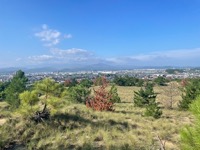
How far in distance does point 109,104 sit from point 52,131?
45.0 ft

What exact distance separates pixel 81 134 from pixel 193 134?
43.5 ft

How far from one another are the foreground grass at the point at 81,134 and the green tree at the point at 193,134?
33.6ft

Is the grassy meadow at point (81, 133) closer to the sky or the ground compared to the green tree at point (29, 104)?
closer to the ground

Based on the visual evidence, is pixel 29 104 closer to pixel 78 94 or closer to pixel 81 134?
pixel 81 134

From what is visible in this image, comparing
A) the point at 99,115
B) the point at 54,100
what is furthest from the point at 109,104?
the point at 54,100

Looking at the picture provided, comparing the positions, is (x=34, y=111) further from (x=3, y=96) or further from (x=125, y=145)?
(x=3, y=96)

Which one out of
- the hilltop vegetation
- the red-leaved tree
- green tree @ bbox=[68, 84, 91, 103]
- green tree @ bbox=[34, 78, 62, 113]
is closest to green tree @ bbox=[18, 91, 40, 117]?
the hilltop vegetation

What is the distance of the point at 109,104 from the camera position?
101ft

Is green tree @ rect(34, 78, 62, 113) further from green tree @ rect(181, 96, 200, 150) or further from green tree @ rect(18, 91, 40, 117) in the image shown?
green tree @ rect(181, 96, 200, 150)

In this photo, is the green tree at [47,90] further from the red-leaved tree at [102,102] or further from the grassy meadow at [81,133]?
the red-leaved tree at [102,102]

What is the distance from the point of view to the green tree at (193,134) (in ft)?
16.1

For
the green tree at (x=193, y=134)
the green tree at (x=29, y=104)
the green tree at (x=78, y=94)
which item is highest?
the green tree at (x=193, y=134)

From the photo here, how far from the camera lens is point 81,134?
17.8 meters

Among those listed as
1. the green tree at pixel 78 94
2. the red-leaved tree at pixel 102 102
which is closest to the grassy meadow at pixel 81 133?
the red-leaved tree at pixel 102 102
